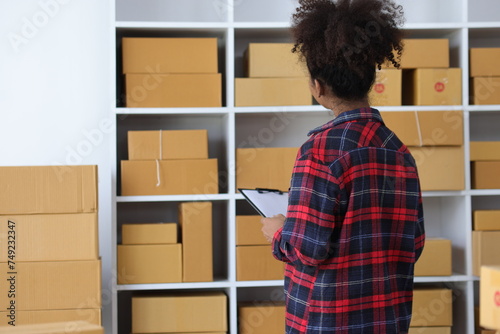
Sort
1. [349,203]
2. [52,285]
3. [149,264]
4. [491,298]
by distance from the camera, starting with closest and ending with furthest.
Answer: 1. [491,298]
2. [349,203]
3. [52,285]
4. [149,264]

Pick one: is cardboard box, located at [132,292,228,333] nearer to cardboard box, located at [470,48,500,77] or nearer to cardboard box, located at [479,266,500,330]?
cardboard box, located at [470,48,500,77]

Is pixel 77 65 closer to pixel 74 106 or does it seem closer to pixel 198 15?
pixel 74 106

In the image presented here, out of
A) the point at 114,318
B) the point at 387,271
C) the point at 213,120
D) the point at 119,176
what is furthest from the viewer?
the point at 213,120

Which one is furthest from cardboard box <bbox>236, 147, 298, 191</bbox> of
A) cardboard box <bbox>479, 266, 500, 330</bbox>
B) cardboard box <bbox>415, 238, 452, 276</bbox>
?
cardboard box <bbox>479, 266, 500, 330</bbox>

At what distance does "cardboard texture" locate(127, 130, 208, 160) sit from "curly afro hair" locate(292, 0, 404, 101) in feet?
4.14

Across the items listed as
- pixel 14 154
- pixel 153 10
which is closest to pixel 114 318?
pixel 14 154

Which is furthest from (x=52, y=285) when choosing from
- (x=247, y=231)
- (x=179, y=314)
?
(x=247, y=231)

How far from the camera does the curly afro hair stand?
5.16 ft

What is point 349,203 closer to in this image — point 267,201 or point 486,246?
point 267,201

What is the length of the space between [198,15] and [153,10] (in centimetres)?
21

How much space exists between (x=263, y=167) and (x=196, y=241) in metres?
0.43

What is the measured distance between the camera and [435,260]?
9.67 ft

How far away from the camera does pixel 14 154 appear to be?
3.12 meters

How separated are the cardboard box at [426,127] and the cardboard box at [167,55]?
82cm
